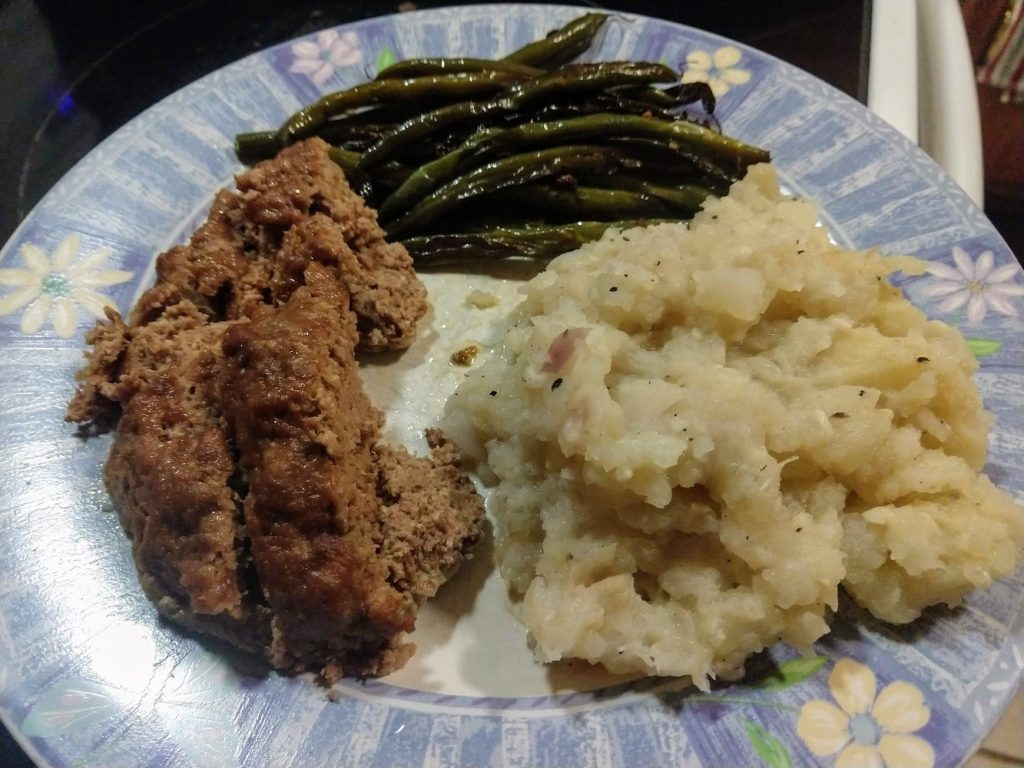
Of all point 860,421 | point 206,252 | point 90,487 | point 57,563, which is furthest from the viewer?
point 206,252

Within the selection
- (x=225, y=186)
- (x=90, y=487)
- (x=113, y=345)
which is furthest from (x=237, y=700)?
(x=225, y=186)

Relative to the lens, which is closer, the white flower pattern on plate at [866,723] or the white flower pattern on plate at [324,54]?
the white flower pattern on plate at [866,723]

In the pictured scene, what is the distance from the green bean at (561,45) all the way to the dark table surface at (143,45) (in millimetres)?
1216

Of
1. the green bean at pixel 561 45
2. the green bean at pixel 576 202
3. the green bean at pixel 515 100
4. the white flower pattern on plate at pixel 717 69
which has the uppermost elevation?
the green bean at pixel 561 45

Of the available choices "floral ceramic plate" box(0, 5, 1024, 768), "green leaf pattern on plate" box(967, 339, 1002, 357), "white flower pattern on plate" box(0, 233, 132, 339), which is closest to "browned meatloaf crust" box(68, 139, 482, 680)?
"floral ceramic plate" box(0, 5, 1024, 768)

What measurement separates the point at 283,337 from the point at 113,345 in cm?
105

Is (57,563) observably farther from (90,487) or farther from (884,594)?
(884,594)

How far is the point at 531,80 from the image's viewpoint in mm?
4809

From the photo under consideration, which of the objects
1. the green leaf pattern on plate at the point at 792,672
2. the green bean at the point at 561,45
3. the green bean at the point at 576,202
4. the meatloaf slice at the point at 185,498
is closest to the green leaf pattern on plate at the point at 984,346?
the green bean at the point at 576,202

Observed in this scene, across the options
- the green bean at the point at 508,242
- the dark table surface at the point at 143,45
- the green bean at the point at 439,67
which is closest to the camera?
the green bean at the point at 508,242

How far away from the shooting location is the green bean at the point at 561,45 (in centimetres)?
519

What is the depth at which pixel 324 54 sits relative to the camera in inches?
208

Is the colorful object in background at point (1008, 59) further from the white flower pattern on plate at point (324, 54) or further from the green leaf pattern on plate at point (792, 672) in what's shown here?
the green leaf pattern on plate at point (792, 672)

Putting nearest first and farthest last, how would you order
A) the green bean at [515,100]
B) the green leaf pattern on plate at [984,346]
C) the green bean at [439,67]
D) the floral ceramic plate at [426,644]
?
1. the floral ceramic plate at [426,644]
2. the green leaf pattern on plate at [984,346]
3. the green bean at [515,100]
4. the green bean at [439,67]
